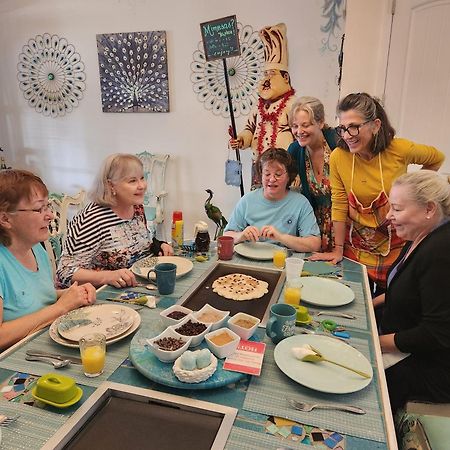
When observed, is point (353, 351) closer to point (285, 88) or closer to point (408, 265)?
point (408, 265)

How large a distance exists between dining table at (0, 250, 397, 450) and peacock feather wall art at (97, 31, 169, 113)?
300 cm

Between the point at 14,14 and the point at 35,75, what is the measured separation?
2.06 ft

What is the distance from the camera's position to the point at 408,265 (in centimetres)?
148

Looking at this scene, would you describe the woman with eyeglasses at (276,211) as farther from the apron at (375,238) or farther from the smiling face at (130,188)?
the smiling face at (130,188)

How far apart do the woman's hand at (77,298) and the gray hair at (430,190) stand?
128 cm

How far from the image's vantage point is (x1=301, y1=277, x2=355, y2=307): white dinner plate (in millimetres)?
1467

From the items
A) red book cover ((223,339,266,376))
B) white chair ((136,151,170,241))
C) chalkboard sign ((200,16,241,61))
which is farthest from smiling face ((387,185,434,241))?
white chair ((136,151,170,241))

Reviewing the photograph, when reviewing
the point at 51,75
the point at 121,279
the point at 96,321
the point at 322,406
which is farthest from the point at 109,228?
the point at 51,75

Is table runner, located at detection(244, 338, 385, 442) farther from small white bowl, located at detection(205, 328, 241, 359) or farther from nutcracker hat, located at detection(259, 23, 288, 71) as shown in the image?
nutcracker hat, located at detection(259, 23, 288, 71)

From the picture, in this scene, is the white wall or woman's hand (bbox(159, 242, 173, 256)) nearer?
woman's hand (bbox(159, 242, 173, 256))

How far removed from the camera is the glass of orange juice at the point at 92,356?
1.02 metres

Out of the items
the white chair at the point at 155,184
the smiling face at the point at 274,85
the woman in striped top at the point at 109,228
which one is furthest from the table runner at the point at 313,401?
the white chair at the point at 155,184

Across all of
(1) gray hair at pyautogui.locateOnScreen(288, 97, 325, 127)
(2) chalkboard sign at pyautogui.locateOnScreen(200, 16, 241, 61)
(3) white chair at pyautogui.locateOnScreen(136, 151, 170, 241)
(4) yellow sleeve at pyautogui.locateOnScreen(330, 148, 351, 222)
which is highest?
(2) chalkboard sign at pyautogui.locateOnScreen(200, 16, 241, 61)

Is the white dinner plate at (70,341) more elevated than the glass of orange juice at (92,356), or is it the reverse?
the glass of orange juice at (92,356)
